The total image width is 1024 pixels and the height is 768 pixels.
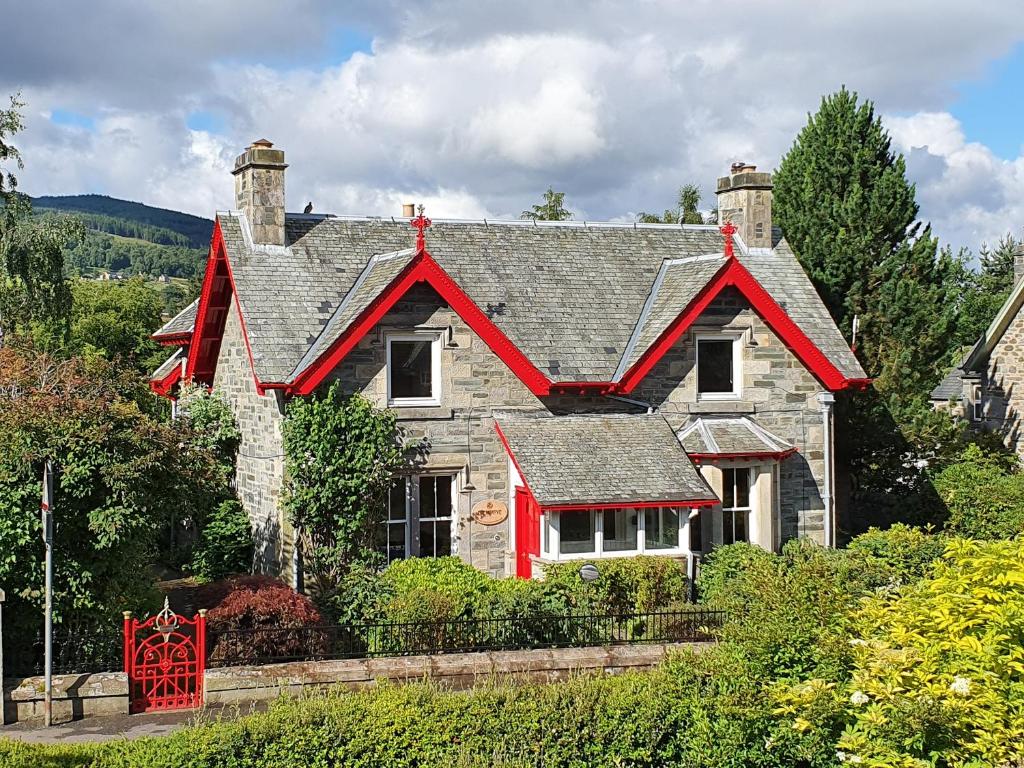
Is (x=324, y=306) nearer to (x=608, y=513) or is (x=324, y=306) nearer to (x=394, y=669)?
(x=608, y=513)

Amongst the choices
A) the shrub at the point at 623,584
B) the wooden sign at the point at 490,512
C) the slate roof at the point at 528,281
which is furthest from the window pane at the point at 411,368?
the shrub at the point at 623,584

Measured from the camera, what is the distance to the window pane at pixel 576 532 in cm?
2103

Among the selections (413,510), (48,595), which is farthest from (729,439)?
(48,595)

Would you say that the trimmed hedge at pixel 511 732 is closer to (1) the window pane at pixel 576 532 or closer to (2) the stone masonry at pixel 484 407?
(1) the window pane at pixel 576 532

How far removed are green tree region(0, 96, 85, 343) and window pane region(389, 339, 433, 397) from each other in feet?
39.0

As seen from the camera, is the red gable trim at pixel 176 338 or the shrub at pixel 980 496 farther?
the red gable trim at pixel 176 338

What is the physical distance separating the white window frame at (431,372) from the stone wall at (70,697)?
27.4ft

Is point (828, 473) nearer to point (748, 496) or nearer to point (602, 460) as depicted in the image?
point (748, 496)

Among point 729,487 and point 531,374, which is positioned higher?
point 531,374

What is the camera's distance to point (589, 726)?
1233 centimetres

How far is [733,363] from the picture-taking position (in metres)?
23.7

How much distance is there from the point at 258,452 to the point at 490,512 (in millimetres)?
4713

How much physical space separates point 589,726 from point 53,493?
754cm

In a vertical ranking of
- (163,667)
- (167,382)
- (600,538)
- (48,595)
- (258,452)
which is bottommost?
(163,667)
